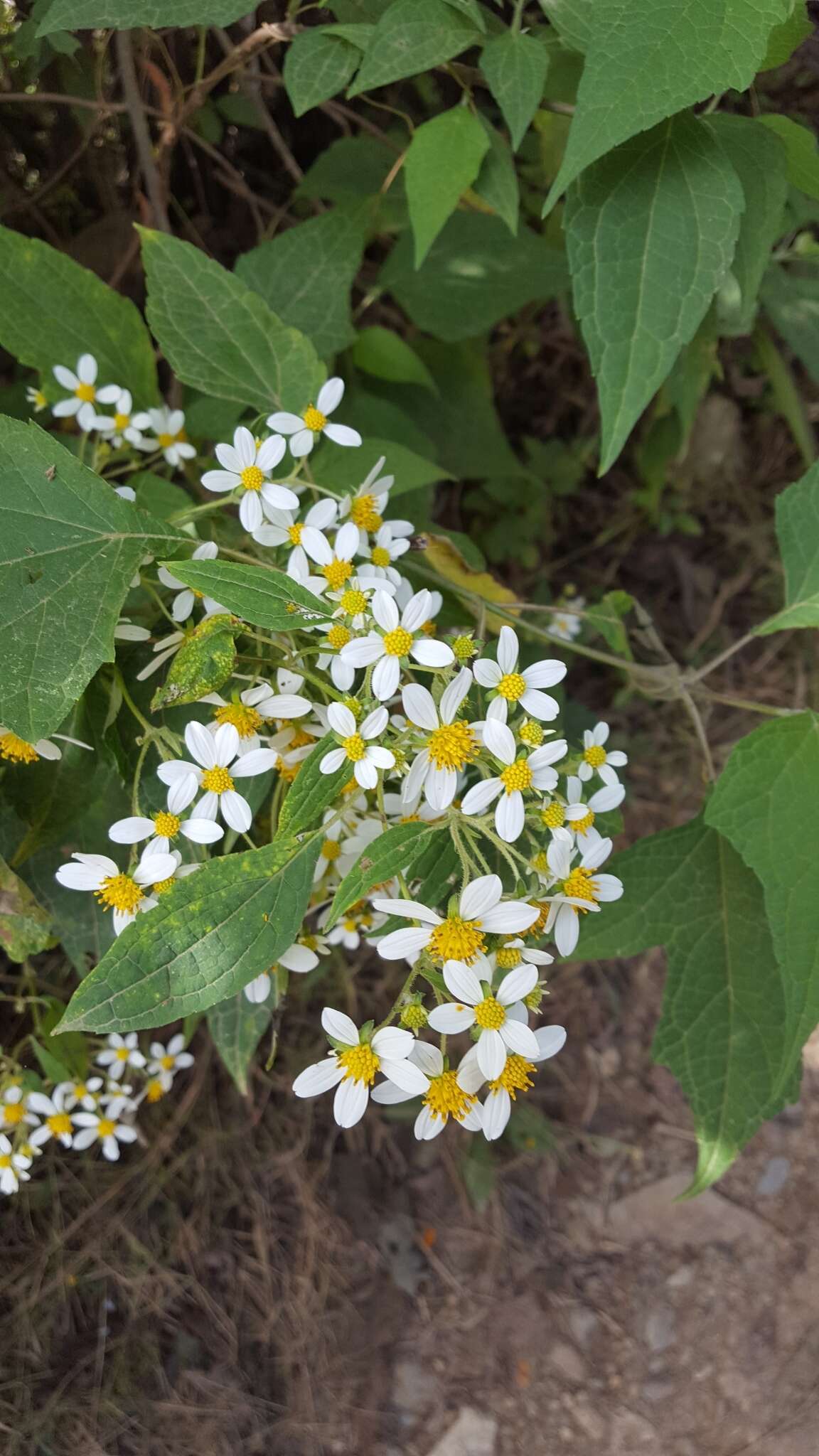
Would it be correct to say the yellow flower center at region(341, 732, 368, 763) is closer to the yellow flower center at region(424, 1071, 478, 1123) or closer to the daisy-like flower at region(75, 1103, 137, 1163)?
the yellow flower center at region(424, 1071, 478, 1123)

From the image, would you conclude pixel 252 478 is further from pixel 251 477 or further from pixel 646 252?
pixel 646 252

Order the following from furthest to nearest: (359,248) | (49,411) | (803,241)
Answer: (803,241) < (49,411) < (359,248)

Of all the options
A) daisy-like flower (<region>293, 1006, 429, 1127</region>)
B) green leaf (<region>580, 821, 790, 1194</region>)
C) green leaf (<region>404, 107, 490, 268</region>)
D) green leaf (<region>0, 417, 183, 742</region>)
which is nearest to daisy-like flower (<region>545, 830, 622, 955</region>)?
daisy-like flower (<region>293, 1006, 429, 1127</region>)

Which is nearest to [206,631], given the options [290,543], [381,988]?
[290,543]

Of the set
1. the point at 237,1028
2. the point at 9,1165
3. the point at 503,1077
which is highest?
the point at 503,1077

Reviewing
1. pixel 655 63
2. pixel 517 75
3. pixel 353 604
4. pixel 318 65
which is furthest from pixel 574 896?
pixel 318 65

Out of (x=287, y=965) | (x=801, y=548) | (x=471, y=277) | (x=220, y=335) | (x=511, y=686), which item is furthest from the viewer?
(x=471, y=277)

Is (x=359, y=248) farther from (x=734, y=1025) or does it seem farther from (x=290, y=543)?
(x=734, y=1025)

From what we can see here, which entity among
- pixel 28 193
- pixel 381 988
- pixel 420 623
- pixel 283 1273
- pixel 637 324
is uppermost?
pixel 28 193
